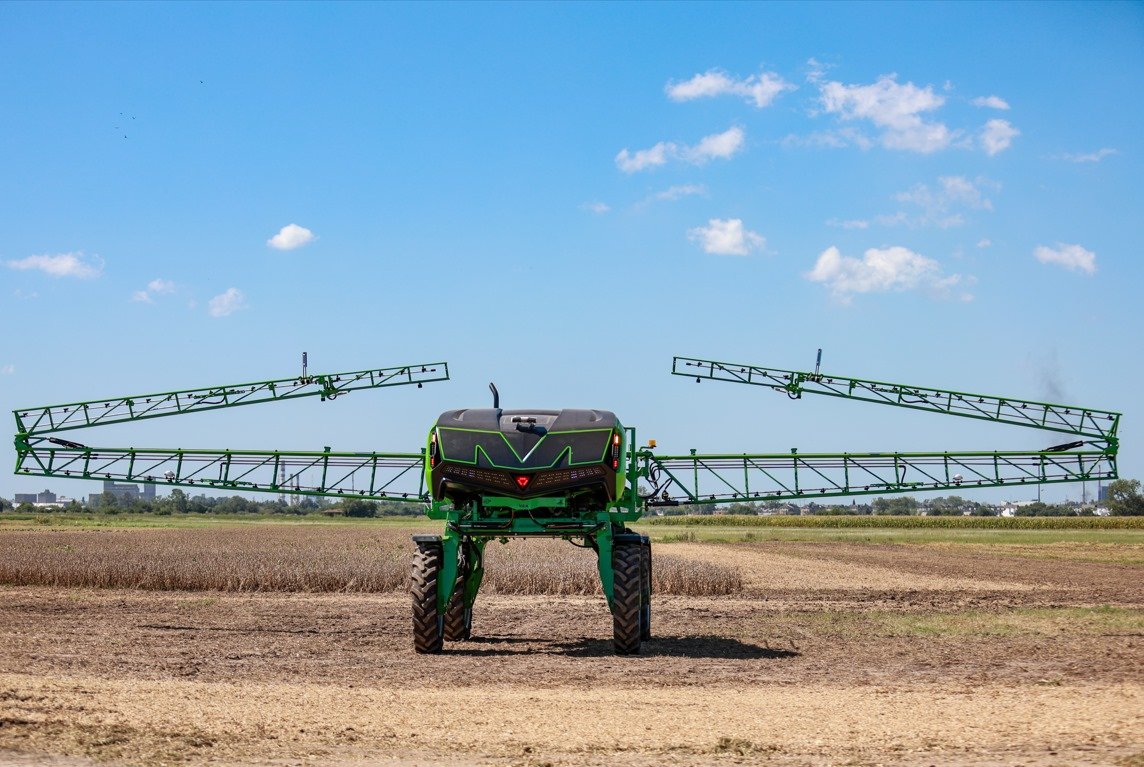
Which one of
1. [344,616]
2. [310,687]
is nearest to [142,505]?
[344,616]

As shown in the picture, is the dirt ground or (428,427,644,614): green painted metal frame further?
(428,427,644,614): green painted metal frame

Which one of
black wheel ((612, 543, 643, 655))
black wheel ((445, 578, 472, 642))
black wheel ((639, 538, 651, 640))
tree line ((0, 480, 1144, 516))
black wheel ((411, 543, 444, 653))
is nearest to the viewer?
black wheel ((612, 543, 643, 655))

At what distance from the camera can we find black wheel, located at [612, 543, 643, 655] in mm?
17750

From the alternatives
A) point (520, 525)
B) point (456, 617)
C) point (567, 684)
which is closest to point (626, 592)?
point (520, 525)

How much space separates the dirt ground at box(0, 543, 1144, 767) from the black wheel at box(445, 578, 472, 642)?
0.79 ft

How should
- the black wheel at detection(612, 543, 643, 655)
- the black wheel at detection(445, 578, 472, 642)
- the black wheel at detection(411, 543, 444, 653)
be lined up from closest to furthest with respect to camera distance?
the black wheel at detection(612, 543, 643, 655), the black wheel at detection(411, 543, 444, 653), the black wheel at detection(445, 578, 472, 642)

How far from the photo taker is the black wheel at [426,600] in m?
17.9

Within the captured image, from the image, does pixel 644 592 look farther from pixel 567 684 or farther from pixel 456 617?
pixel 567 684

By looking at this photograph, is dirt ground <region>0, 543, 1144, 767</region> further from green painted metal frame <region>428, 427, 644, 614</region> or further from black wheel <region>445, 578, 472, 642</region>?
green painted metal frame <region>428, 427, 644, 614</region>

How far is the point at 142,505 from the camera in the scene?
143875mm

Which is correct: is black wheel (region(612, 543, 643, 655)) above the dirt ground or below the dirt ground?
above

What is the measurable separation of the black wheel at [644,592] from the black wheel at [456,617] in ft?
10.0

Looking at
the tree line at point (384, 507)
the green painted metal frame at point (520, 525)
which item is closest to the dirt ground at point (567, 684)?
the green painted metal frame at point (520, 525)

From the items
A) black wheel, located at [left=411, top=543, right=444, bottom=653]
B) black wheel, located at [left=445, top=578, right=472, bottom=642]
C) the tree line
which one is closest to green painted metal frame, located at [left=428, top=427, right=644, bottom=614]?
black wheel, located at [left=411, top=543, right=444, bottom=653]
